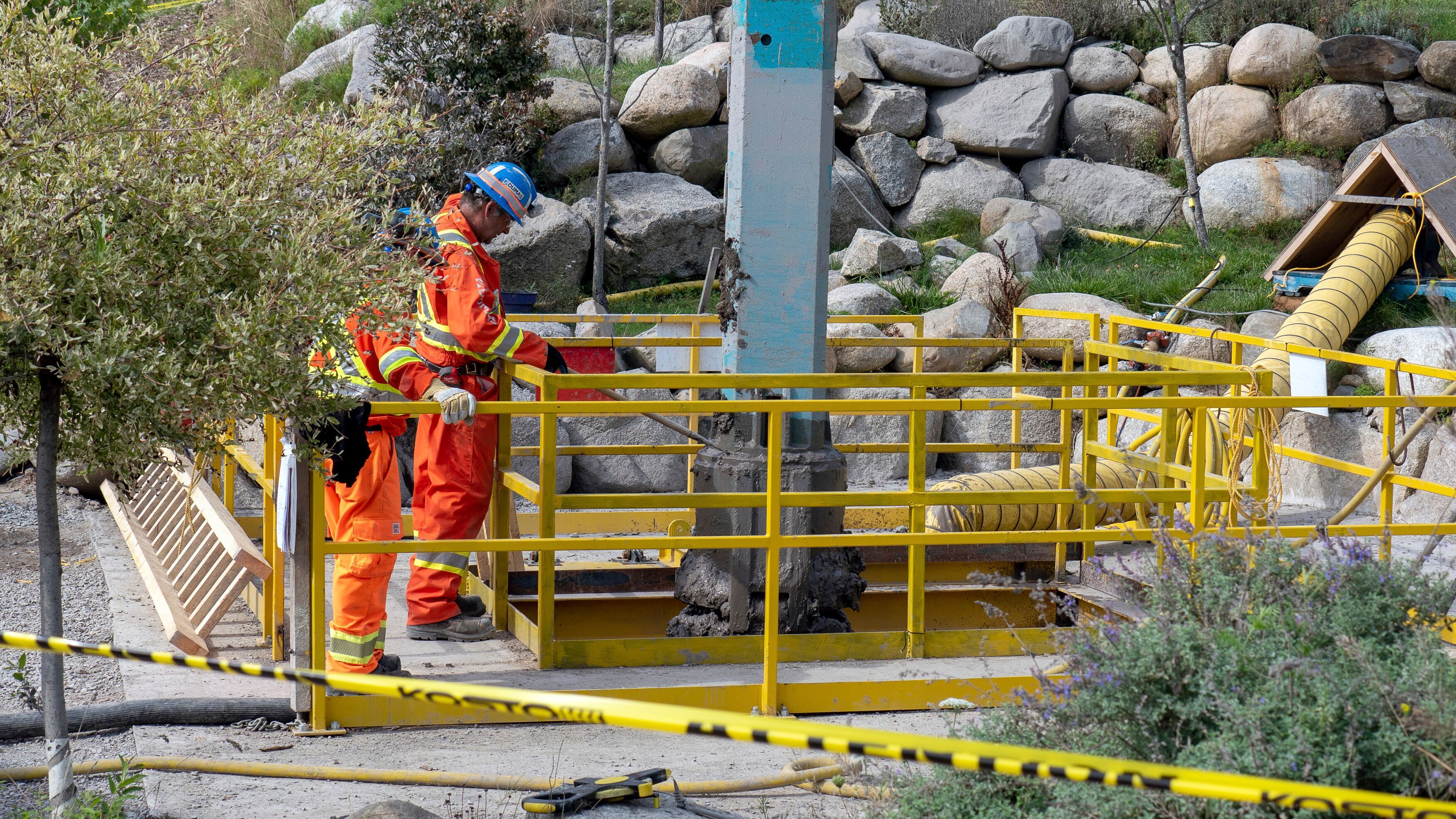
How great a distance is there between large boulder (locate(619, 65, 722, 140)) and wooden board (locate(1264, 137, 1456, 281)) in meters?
6.23

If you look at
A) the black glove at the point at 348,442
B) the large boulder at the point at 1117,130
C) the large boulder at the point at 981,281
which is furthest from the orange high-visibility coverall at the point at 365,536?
the large boulder at the point at 1117,130

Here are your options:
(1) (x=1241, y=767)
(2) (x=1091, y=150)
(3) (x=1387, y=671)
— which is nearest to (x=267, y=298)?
(1) (x=1241, y=767)

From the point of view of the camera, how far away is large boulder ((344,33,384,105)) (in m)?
14.2

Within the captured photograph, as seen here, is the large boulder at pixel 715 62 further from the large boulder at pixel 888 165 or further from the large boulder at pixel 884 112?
the large boulder at pixel 888 165

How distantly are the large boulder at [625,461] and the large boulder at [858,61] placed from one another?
6371 millimetres

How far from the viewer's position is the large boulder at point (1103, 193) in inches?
584

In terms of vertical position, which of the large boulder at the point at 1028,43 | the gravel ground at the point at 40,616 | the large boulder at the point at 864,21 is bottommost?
the gravel ground at the point at 40,616

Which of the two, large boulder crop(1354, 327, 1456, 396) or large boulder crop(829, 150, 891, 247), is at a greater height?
large boulder crop(829, 150, 891, 247)

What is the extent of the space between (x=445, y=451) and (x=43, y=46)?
9.32ft

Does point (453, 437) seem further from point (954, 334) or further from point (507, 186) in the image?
point (954, 334)

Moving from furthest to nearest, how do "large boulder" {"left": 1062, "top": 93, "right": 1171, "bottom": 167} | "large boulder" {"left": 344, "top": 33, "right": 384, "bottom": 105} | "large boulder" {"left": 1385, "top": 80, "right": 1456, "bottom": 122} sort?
"large boulder" {"left": 1062, "top": 93, "right": 1171, "bottom": 167}, "large boulder" {"left": 1385, "top": 80, "right": 1456, "bottom": 122}, "large boulder" {"left": 344, "top": 33, "right": 384, "bottom": 105}

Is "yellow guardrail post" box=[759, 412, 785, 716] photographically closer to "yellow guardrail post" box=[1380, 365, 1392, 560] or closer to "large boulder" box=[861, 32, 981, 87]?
"yellow guardrail post" box=[1380, 365, 1392, 560]

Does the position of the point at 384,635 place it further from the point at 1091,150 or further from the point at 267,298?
the point at 1091,150

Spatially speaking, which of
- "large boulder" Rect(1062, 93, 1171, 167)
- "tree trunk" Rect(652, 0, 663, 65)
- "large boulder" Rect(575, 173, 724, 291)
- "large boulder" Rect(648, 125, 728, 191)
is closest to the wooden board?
"large boulder" Rect(1062, 93, 1171, 167)
